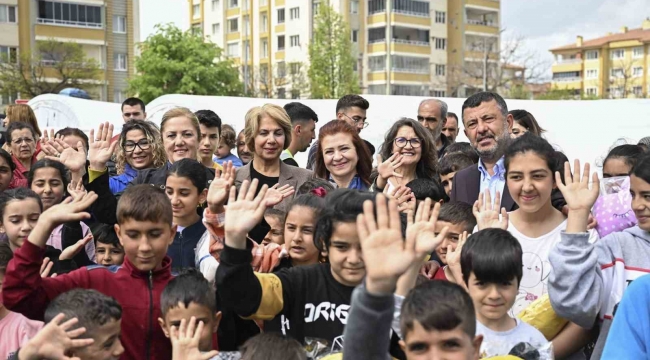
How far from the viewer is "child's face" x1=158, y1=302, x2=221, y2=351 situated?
3584 millimetres

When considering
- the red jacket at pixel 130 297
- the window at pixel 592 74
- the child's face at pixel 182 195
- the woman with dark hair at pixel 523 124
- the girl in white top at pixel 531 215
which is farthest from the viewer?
the window at pixel 592 74

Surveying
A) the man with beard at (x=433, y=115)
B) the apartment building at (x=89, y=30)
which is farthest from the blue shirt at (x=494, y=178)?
the apartment building at (x=89, y=30)

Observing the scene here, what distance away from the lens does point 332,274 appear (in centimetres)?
355

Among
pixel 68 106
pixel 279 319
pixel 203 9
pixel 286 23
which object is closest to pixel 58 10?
pixel 286 23

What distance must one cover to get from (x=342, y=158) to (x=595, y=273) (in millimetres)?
2392

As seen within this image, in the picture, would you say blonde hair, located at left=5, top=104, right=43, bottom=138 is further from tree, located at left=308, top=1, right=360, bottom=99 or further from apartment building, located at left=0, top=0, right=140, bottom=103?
apartment building, located at left=0, top=0, right=140, bottom=103

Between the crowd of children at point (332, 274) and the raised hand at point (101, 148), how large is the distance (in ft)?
0.05

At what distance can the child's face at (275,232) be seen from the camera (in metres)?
4.67

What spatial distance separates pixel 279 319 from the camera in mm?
3512

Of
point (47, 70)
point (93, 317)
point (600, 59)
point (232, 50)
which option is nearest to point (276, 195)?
point (93, 317)

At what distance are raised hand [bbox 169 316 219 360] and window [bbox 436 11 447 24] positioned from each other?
64.2 meters

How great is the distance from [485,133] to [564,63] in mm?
111128

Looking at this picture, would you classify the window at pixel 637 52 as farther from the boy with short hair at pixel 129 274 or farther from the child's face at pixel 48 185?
the boy with short hair at pixel 129 274

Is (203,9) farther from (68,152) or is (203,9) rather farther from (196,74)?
(68,152)
